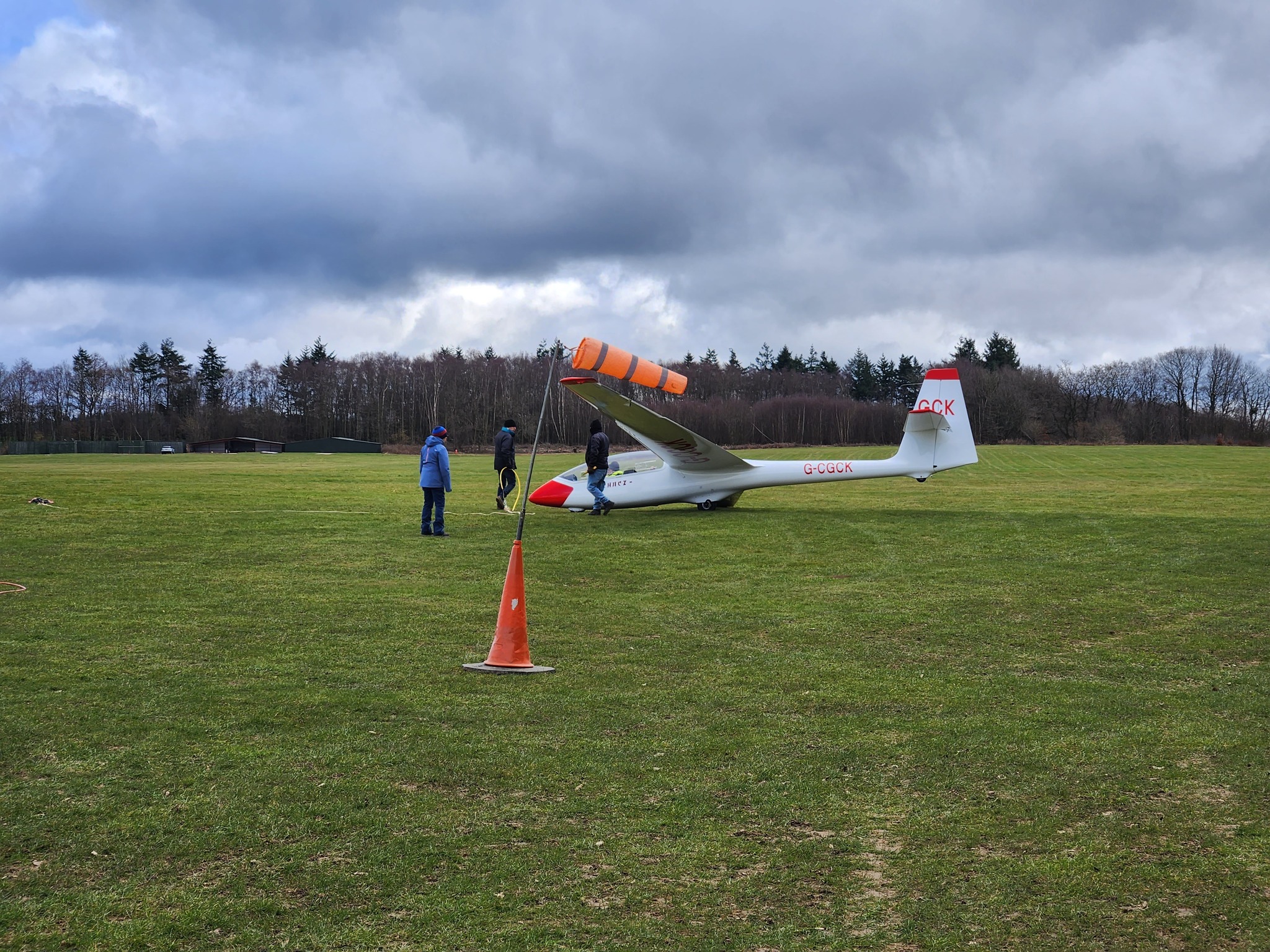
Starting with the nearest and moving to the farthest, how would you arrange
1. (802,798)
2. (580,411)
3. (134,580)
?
(802,798) → (134,580) → (580,411)

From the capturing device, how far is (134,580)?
441 inches

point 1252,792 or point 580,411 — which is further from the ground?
point 580,411

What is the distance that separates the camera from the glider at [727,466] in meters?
19.7

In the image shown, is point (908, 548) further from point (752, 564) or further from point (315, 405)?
point (315, 405)

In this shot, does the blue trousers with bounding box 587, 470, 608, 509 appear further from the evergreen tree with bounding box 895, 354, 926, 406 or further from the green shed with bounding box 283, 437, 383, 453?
the evergreen tree with bounding box 895, 354, 926, 406

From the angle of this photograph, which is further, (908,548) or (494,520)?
(494,520)

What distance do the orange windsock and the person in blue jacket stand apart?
15.2ft

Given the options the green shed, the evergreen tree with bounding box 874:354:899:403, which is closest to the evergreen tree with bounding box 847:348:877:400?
the evergreen tree with bounding box 874:354:899:403

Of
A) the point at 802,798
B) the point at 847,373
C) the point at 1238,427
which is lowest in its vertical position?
the point at 802,798

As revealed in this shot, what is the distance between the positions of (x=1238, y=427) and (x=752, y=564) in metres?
118

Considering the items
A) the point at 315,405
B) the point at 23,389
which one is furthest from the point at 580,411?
the point at 23,389

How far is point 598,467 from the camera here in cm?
1934

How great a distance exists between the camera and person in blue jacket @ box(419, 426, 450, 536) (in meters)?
16.0

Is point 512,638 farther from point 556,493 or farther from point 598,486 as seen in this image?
point 556,493
